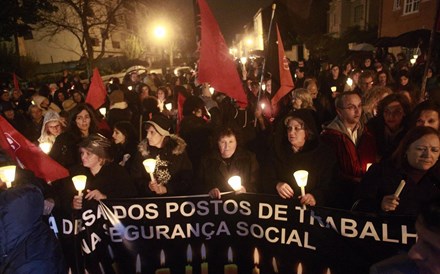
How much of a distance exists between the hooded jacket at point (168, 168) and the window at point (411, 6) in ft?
77.4

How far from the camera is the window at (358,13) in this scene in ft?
125

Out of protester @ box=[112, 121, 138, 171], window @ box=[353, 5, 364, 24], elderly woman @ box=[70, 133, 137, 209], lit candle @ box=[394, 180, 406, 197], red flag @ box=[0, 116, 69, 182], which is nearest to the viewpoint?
lit candle @ box=[394, 180, 406, 197]

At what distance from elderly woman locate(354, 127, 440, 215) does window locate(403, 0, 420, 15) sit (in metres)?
23.7

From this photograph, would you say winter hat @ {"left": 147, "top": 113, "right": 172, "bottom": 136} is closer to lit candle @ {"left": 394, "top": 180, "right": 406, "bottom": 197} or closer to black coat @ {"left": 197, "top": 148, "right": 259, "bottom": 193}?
black coat @ {"left": 197, "top": 148, "right": 259, "bottom": 193}

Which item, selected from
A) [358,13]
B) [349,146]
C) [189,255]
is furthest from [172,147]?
[358,13]

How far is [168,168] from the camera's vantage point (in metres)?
4.56

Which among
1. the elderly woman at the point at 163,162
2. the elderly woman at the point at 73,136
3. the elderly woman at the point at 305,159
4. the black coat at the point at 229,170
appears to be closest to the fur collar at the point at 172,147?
the elderly woman at the point at 163,162

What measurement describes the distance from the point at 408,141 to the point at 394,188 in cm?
42

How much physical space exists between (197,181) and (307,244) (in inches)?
63.3

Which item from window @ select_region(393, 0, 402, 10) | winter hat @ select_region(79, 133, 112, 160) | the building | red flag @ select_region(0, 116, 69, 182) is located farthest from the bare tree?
the building

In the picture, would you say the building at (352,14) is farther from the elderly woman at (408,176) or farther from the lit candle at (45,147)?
the elderly woman at (408,176)

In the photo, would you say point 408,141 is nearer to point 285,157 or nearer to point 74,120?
point 285,157

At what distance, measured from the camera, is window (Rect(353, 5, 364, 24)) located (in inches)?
1500

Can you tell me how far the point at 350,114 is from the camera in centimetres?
454
